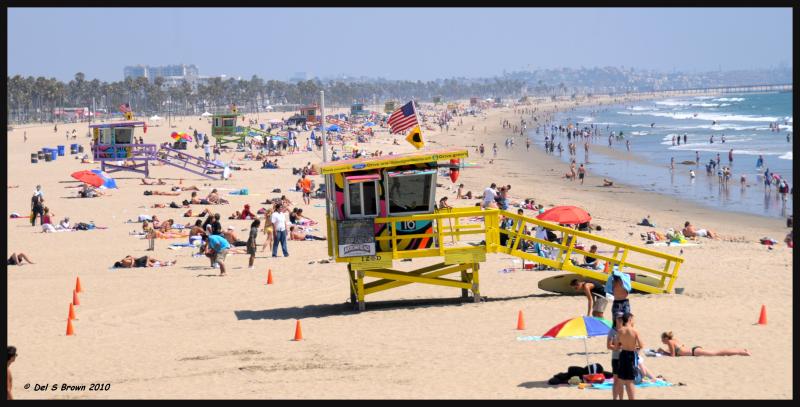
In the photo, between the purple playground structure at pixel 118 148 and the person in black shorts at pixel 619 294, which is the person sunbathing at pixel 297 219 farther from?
the purple playground structure at pixel 118 148

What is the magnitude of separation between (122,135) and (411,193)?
105 ft

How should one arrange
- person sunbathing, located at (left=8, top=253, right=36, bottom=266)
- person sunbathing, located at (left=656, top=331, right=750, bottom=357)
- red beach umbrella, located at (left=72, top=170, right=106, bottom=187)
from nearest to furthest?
person sunbathing, located at (left=656, top=331, right=750, bottom=357), person sunbathing, located at (left=8, top=253, right=36, bottom=266), red beach umbrella, located at (left=72, top=170, right=106, bottom=187)

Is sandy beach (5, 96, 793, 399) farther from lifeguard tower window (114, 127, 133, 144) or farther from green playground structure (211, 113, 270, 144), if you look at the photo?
green playground structure (211, 113, 270, 144)

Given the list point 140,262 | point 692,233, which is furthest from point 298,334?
point 692,233

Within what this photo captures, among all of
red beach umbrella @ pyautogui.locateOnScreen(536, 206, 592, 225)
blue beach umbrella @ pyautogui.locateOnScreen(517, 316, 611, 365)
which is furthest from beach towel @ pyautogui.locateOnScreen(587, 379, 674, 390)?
red beach umbrella @ pyautogui.locateOnScreen(536, 206, 592, 225)

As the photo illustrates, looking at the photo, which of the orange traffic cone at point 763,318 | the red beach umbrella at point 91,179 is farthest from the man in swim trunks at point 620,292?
the red beach umbrella at point 91,179

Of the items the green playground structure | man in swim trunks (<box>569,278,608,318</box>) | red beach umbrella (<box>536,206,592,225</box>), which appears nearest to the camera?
man in swim trunks (<box>569,278,608,318</box>)

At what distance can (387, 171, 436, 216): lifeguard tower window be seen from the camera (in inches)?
761

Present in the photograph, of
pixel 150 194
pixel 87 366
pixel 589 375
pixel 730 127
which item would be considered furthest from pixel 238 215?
pixel 730 127

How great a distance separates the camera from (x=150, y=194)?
3984 cm

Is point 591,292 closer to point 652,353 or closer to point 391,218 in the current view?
point 391,218

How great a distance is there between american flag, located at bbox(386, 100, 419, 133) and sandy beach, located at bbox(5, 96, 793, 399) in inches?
127

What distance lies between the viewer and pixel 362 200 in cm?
1922

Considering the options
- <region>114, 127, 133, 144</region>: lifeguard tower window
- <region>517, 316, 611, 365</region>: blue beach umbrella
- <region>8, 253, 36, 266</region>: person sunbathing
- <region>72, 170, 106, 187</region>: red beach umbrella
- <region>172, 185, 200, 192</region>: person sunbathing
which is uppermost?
<region>114, 127, 133, 144</region>: lifeguard tower window
